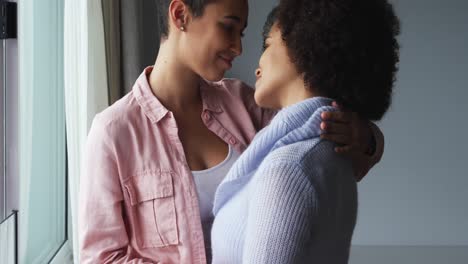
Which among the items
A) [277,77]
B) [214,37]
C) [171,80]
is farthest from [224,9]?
[277,77]

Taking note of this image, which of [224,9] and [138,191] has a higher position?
[224,9]

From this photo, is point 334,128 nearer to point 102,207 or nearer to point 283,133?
point 283,133

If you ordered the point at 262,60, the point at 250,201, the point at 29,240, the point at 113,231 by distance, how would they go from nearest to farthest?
the point at 250,201
the point at 262,60
the point at 113,231
the point at 29,240

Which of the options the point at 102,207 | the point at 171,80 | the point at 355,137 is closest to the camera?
the point at 355,137

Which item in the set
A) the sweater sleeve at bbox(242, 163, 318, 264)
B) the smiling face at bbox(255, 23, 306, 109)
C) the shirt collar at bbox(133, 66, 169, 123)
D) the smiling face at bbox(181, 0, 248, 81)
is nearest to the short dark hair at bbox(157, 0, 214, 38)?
the smiling face at bbox(181, 0, 248, 81)

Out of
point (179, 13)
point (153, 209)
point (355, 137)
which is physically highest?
point (179, 13)

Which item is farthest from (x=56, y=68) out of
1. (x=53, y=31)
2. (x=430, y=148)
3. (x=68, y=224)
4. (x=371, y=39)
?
(x=430, y=148)

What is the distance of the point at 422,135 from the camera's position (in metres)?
3.41

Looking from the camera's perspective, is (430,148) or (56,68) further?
(430,148)

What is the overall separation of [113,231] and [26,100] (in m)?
0.92

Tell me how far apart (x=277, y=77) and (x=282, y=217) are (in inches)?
10.9

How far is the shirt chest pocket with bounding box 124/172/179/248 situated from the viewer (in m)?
1.21

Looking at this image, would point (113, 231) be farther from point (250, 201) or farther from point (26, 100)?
point (26, 100)

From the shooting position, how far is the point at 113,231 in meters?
1.18
